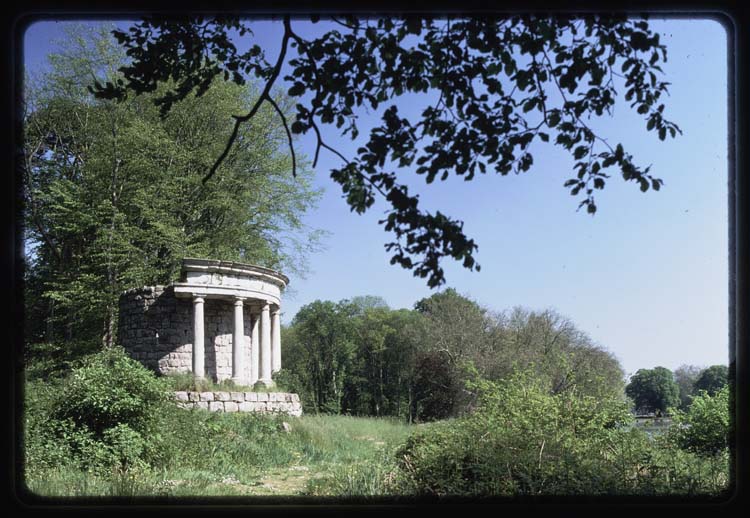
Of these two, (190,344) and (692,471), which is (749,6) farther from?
(190,344)

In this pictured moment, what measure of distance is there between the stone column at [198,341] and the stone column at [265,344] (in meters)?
0.62

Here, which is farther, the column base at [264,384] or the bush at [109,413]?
the column base at [264,384]

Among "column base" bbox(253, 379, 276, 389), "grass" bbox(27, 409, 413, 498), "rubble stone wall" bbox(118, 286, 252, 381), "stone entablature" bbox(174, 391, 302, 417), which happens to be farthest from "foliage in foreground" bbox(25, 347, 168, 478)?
"column base" bbox(253, 379, 276, 389)

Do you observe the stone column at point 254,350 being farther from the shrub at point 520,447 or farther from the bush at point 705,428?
the bush at point 705,428

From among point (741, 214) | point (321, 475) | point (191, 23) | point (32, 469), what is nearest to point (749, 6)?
point (741, 214)

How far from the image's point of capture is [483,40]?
331cm

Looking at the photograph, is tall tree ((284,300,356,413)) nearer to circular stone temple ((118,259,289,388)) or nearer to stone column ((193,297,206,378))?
circular stone temple ((118,259,289,388))

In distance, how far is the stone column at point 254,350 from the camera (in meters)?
7.24

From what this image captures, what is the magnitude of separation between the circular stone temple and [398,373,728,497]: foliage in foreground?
2.84 meters

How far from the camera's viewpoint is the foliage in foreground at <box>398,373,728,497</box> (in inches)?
152

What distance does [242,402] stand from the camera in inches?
265

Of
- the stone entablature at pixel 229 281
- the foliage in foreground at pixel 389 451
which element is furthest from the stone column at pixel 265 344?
the foliage in foreground at pixel 389 451

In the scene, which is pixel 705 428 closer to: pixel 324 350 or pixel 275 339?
pixel 324 350

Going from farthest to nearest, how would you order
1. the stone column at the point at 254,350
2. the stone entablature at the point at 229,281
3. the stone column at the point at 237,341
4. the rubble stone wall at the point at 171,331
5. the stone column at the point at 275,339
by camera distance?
the stone column at the point at 254,350 → the stone column at the point at 237,341 → the stone column at the point at 275,339 → the stone entablature at the point at 229,281 → the rubble stone wall at the point at 171,331
